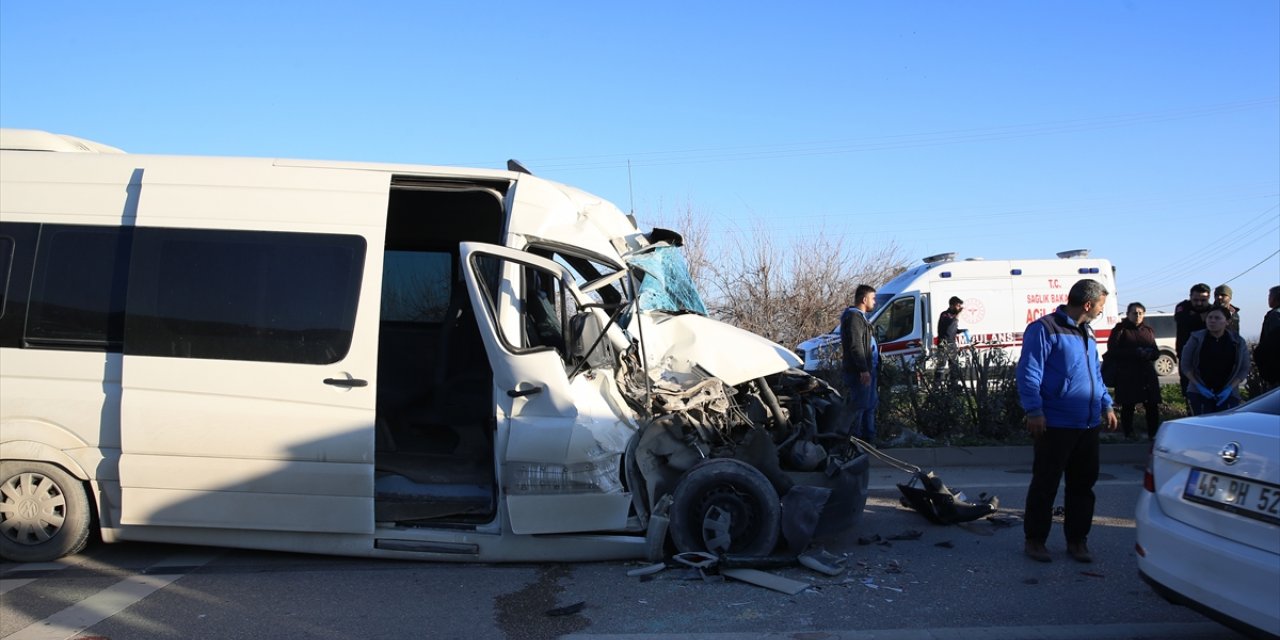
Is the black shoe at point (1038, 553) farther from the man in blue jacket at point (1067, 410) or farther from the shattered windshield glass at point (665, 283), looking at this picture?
the shattered windshield glass at point (665, 283)

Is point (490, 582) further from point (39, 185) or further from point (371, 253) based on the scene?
point (39, 185)

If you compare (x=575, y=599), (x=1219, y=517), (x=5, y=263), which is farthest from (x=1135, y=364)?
(x=5, y=263)

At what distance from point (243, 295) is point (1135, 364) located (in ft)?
29.0

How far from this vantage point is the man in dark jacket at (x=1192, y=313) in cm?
927

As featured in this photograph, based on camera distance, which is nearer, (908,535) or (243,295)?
(243,295)

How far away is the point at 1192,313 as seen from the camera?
9547 mm

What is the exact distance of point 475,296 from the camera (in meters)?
5.36

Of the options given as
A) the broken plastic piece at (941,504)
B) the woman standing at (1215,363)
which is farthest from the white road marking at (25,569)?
the woman standing at (1215,363)

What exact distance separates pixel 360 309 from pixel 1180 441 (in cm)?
437

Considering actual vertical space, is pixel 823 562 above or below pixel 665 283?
below

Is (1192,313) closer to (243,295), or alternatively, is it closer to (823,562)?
(823,562)

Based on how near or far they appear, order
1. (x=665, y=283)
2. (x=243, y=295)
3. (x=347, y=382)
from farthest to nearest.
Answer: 1. (x=665, y=283)
2. (x=243, y=295)
3. (x=347, y=382)

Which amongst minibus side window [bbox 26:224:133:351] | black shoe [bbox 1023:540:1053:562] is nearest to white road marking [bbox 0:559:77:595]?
minibus side window [bbox 26:224:133:351]

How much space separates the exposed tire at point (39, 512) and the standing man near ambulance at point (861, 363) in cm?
673
